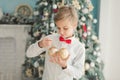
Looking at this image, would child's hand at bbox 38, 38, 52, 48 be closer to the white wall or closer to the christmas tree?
the christmas tree

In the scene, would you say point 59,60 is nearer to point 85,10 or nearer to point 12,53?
point 85,10

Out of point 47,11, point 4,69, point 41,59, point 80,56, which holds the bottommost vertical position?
point 4,69

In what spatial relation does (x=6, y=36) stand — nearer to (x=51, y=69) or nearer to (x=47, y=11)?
(x=47, y=11)

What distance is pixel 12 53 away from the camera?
12.9 feet

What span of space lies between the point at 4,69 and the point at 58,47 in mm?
2316

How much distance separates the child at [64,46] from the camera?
5.63 feet

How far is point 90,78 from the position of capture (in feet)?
10.7

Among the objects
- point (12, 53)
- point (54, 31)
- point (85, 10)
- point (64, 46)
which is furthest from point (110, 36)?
point (64, 46)

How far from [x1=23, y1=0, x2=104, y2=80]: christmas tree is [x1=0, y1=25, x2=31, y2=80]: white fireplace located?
0.62 m

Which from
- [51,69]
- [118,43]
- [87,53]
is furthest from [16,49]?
[51,69]

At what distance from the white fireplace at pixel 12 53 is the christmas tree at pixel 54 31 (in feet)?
2.05

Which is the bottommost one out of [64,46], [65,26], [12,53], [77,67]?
[12,53]

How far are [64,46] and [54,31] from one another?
1.15m

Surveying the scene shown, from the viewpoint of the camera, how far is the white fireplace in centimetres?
383
